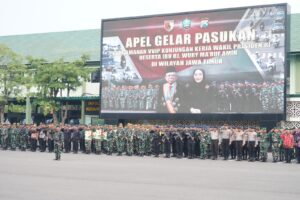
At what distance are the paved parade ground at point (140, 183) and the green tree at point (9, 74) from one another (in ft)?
69.1

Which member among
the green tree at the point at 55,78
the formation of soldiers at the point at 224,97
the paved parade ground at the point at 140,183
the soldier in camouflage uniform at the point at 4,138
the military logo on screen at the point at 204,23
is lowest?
the paved parade ground at the point at 140,183

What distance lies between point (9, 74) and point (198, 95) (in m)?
14.8

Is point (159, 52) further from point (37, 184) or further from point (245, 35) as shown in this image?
point (37, 184)

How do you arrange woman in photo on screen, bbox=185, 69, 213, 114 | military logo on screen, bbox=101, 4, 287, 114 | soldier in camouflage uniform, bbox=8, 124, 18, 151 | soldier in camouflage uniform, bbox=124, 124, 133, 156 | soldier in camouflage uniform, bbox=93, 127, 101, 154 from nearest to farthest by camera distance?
soldier in camouflage uniform, bbox=124, 124, 133, 156
soldier in camouflage uniform, bbox=93, 127, 101, 154
military logo on screen, bbox=101, 4, 287, 114
woman in photo on screen, bbox=185, 69, 213, 114
soldier in camouflage uniform, bbox=8, 124, 18, 151

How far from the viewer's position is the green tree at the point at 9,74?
39562 millimetres

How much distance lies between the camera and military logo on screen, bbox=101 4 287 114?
1176 inches

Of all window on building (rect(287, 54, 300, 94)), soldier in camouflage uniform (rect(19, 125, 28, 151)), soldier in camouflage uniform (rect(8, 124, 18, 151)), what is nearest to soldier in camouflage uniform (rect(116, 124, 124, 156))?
soldier in camouflage uniform (rect(19, 125, 28, 151))

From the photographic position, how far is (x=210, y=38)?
3178cm

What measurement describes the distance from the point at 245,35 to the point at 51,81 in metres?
13.7

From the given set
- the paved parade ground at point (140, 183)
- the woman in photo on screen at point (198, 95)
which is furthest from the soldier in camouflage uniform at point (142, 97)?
the paved parade ground at point (140, 183)

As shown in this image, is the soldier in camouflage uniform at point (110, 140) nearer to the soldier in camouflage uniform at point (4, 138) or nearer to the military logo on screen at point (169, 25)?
the soldier in camouflage uniform at point (4, 138)

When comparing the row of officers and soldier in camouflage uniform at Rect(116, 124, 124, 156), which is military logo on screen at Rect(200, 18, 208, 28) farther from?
soldier in camouflage uniform at Rect(116, 124, 124, 156)

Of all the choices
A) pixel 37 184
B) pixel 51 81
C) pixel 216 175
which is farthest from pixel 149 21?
pixel 37 184

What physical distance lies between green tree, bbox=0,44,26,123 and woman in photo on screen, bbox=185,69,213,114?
1286cm
